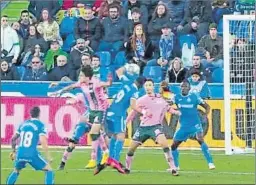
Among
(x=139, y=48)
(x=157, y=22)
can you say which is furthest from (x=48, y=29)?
(x=157, y=22)

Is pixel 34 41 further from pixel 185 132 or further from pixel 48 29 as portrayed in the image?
pixel 185 132

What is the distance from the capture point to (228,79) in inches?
708

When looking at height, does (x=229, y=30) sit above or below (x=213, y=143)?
above

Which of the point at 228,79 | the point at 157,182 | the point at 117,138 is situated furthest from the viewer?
the point at 228,79

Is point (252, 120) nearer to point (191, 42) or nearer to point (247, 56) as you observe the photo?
point (247, 56)

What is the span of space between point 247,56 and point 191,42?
1.79 meters

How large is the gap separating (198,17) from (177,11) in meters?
0.56

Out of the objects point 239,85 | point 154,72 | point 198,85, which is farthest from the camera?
point 154,72

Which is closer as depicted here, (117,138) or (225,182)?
(225,182)

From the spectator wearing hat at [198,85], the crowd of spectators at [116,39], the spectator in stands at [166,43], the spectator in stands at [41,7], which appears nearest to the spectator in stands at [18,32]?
the crowd of spectators at [116,39]

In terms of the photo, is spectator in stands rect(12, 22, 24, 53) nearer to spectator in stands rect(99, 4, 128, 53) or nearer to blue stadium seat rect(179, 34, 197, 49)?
spectator in stands rect(99, 4, 128, 53)

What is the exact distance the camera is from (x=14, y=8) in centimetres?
2392

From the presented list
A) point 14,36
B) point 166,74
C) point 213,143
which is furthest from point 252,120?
point 14,36

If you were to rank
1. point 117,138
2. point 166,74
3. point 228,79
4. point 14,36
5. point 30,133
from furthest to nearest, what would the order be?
point 14,36 → point 166,74 → point 228,79 → point 117,138 → point 30,133
